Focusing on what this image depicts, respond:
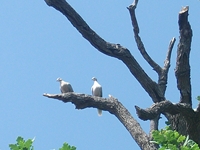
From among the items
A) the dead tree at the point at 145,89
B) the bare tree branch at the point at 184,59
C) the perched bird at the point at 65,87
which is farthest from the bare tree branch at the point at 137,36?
the perched bird at the point at 65,87

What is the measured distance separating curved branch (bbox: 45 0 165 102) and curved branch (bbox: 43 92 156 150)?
1.72ft

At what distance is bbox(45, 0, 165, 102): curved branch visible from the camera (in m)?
7.56

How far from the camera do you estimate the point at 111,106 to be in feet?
26.2

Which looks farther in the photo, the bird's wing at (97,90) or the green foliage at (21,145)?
the bird's wing at (97,90)

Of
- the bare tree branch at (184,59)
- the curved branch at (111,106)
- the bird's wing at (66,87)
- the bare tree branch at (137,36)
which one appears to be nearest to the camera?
the bare tree branch at (184,59)

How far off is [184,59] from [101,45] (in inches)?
50.6

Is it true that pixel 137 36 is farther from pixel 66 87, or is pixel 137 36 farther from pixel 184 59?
pixel 66 87

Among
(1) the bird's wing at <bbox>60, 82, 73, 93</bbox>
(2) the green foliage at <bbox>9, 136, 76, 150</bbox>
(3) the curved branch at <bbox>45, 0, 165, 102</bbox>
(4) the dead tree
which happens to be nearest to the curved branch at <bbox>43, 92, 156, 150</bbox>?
(4) the dead tree

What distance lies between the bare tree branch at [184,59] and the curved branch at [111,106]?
80cm

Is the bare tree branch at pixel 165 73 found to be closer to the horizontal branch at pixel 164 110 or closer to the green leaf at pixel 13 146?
the horizontal branch at pixel 164 110

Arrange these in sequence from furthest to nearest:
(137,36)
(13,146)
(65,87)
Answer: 1. (65,87)
2. (137,36)
3. (13,146)

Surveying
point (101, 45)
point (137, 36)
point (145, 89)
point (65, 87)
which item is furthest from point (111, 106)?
point (65, 87)

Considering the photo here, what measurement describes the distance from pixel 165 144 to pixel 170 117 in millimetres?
3100

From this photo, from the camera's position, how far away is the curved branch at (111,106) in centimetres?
768
